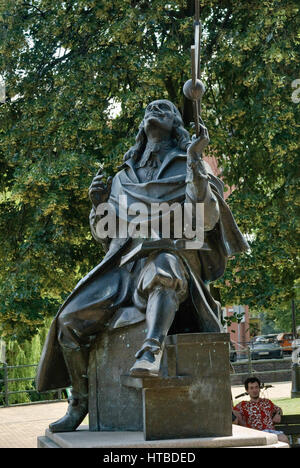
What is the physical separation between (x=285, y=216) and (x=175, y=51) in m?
3.59

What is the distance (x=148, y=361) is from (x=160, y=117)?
2114 mm

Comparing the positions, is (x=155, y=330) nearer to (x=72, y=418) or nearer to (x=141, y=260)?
(x=141, y=260)

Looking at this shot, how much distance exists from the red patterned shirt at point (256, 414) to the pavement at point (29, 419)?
4.18 meters

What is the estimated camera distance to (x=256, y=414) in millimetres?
9344

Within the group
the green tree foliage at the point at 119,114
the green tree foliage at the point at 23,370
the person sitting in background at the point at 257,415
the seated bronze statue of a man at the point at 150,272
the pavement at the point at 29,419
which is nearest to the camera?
the seated bronze statue of a man at the point at 150,272

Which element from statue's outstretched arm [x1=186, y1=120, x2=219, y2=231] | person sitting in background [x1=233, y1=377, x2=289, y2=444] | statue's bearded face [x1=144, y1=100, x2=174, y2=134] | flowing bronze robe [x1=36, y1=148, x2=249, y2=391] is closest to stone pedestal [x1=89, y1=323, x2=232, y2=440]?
flowing bronze robe [x1=36, y1=148, x2=249, y2=391]

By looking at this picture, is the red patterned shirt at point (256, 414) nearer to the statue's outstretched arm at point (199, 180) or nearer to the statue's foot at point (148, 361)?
the statue's outstretched arm at point (199, 180)

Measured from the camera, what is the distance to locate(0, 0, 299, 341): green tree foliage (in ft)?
46.8

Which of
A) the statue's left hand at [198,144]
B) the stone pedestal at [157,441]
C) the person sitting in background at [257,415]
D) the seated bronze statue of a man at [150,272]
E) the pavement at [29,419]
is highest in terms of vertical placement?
the statue's left hand at [198,144]

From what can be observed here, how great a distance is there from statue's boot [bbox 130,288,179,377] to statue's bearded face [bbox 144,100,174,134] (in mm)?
1494

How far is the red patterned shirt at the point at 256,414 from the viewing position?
9.27 m

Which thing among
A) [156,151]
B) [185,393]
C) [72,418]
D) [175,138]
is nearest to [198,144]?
[156,151]

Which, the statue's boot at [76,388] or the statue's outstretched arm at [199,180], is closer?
the statue's outstretched arm at [199,180]

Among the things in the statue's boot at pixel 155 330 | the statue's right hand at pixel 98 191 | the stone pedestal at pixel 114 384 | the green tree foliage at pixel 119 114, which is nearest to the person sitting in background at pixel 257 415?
the stone pedestal at pixel 114 384
